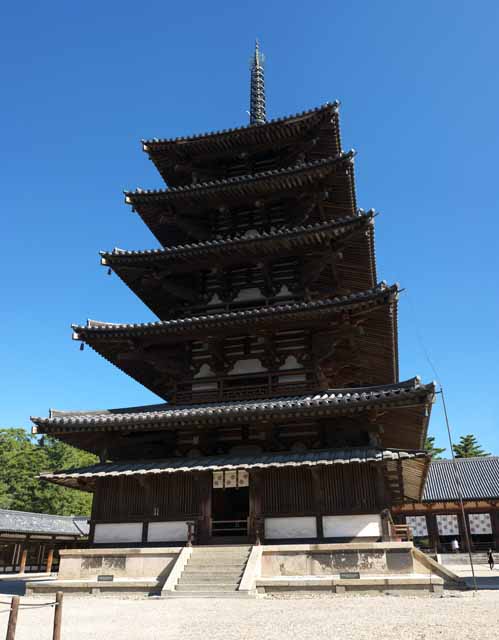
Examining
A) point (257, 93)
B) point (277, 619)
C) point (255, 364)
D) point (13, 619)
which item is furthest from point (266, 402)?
point (257, 93)

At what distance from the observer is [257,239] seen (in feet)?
65.2

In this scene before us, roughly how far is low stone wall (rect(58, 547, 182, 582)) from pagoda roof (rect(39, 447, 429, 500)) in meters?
2.19

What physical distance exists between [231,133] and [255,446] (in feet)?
44.4

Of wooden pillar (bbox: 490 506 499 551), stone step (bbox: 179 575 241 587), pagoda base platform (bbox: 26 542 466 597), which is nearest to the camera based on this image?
pagoda base platform (bbox: 26 542 466 597)

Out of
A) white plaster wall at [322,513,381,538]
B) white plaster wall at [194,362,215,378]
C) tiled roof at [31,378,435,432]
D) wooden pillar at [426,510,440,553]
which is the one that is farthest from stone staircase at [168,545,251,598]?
wooden pillar at [426,510,440,553]

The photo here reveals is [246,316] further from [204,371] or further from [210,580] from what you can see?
[210,580]

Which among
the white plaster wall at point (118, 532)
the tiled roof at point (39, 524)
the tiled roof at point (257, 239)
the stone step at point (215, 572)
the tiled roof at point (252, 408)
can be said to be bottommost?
the stone step at point (215, 572)

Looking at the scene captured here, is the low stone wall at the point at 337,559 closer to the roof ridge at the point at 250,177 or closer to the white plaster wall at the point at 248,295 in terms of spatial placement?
the white plaster wall at the point at 248,295

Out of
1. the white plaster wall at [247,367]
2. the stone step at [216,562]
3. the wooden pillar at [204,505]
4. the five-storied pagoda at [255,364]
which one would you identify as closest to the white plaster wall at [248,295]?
the five-storied pagoda at [255,364]

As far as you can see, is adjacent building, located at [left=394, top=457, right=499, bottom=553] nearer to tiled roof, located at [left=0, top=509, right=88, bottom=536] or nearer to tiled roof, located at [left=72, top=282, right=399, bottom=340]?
tiled roof, located at [left=0, top=509, right=88, bottom=536]

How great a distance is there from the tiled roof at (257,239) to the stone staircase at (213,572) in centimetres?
1054

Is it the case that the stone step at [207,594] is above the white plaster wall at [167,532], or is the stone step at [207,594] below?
below

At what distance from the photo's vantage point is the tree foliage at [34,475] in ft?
176

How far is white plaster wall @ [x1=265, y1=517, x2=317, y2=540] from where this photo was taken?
15.6m
